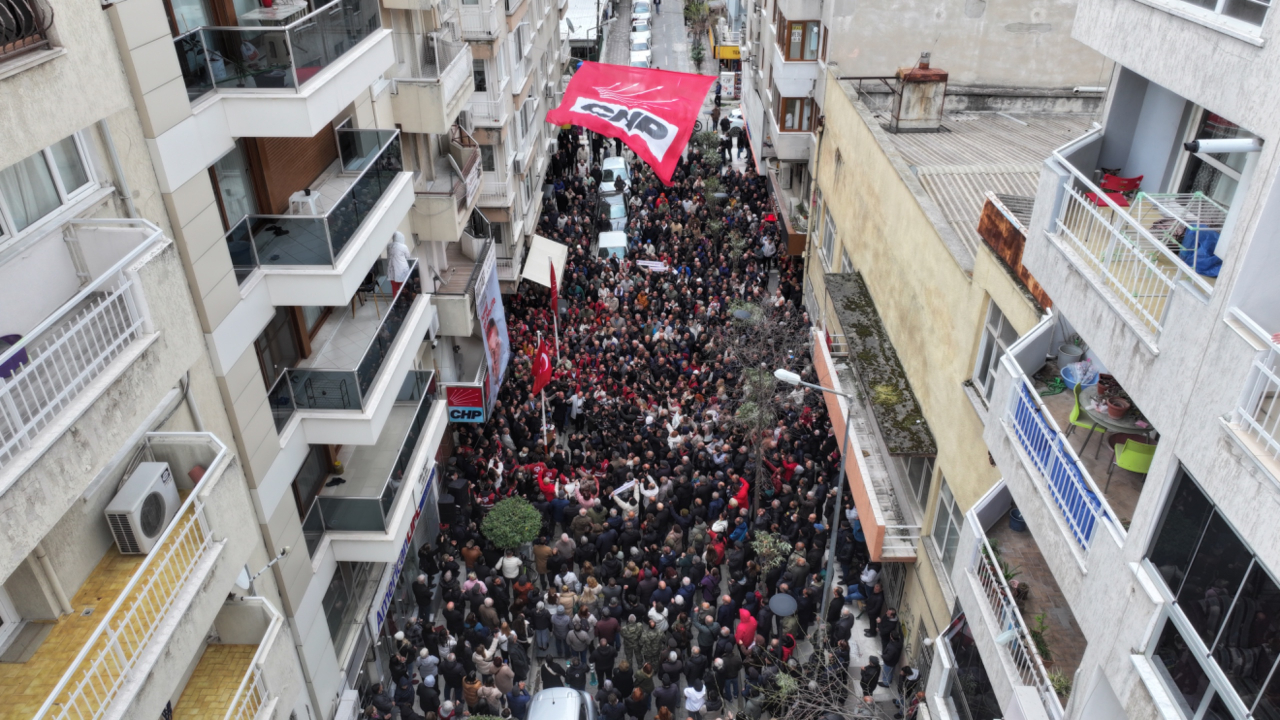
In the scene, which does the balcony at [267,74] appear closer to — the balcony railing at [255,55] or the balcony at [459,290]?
the balcony railing at [255,55]

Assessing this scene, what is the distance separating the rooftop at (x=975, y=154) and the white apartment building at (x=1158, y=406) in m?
5.72

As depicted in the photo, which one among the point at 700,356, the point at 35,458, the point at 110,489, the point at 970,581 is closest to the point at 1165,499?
the point at 970,581

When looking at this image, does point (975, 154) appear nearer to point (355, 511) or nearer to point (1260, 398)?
point (1260, 398)

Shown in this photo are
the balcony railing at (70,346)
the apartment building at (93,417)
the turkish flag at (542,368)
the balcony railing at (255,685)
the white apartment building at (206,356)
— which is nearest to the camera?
the balcony railing at (70,346)

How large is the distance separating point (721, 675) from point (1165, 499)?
9.29 m

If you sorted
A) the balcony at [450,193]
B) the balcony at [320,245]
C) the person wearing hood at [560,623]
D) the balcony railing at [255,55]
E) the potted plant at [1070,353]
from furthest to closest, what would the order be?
the balcony at [450,193]
the person wearing hood at [560,623]
the balcony at [320,245]
the potted plant at [1070,353]
the balcony railing at [255,55]

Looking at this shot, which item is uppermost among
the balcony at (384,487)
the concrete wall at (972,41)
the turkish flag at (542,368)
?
the concrete wall at (972,41)

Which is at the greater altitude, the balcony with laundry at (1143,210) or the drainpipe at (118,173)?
the drainpipe at (118,173)

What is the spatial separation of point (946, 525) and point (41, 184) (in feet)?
45.8

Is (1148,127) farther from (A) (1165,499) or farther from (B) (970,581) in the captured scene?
(B) (970,581)

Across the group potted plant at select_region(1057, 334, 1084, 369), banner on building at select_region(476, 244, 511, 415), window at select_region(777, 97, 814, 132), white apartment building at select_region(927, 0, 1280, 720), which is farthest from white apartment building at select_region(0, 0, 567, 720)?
window at select_region(777, 97, 814, 132)

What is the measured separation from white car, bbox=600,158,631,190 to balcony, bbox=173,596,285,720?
99.4ft

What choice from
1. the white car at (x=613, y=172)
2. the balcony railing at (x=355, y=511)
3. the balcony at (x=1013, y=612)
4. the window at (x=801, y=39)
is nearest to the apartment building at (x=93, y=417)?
the balcony railing at (x=355, y=511)

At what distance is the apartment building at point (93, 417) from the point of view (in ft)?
22.0
